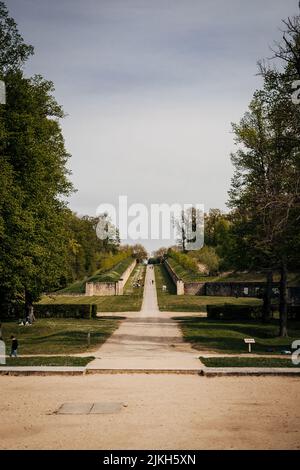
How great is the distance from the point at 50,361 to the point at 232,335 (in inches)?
491

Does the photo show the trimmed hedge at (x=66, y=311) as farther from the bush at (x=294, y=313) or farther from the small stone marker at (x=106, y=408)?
the small stone marker at (x=106, y=408)

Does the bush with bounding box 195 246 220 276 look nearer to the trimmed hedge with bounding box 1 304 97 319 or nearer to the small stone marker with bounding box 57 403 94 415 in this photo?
the trimmed hedge with bounding box 1 304 97 319

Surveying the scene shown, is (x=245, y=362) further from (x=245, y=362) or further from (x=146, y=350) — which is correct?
(x=146, y=350)

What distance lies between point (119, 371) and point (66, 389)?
292cm

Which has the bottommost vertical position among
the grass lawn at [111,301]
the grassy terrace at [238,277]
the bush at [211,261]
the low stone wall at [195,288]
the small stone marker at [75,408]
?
the grass lawn at [111,301]

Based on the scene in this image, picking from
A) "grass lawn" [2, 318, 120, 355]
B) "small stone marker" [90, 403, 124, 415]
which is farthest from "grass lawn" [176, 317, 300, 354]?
"small stone marker" [90, 403, 124, 415]

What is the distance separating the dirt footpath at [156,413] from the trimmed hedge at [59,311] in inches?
862

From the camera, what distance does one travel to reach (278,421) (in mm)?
11227

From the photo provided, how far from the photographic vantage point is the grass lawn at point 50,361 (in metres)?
18.0

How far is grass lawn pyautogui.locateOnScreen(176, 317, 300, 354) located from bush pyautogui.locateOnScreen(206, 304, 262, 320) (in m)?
1.21

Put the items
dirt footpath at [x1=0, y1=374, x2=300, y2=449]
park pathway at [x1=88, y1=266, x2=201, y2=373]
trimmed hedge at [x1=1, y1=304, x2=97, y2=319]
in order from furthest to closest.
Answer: trimmed hedge at [x1=1, y1=304, x2=97, y2=319], park pathway at [x1=88, y1=266, x2=201, y2=373], dirt footpath at [x1=0, y1=374, x2=300, y2=449]

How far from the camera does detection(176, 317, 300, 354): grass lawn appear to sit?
2311 centimetres

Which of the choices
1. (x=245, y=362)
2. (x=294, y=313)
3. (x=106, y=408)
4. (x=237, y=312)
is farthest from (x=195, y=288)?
(x=106, y=408)

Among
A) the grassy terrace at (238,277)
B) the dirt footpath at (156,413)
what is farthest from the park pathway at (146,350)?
the grassy terrace at (238,277)
